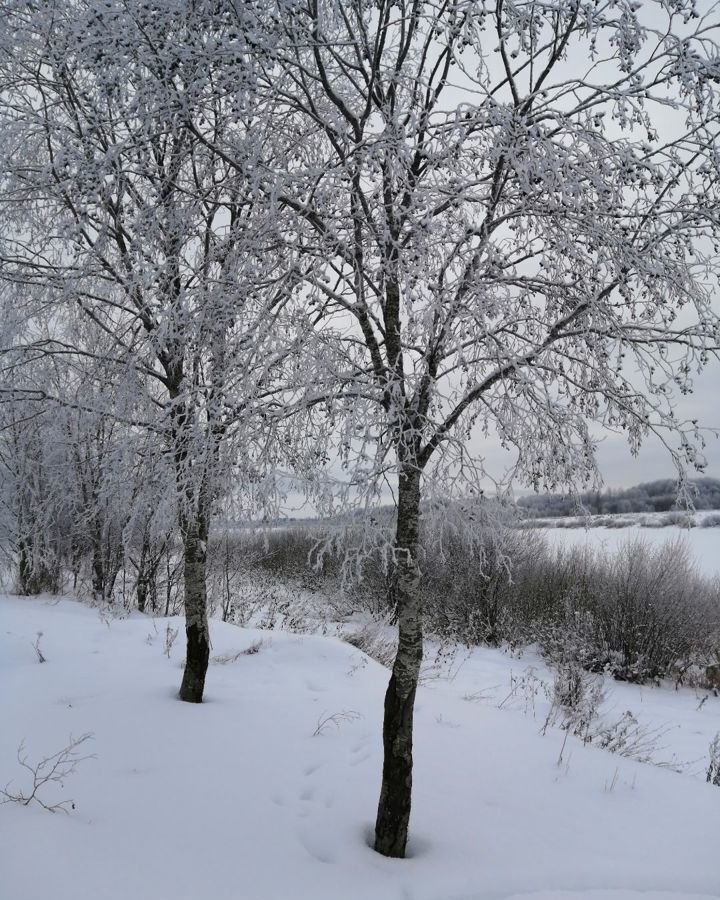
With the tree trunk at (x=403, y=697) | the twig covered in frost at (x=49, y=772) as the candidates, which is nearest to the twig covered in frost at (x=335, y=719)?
the tree trunk at (x=403, y=697)

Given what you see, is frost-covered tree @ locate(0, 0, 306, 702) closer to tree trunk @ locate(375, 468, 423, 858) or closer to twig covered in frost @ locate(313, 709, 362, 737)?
tree trunk @ locate(375, 468, 423, 858)

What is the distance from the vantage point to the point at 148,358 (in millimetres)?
3541

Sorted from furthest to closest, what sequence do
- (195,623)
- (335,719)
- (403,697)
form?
1. (195,623)
2. (335,719)
3. (403,697)

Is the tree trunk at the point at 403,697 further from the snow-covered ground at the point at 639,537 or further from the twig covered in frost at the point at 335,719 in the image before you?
the snow-covered ground at the point at 639,537

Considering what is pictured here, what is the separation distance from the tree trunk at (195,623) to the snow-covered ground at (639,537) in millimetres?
5017

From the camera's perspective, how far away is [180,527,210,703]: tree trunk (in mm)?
5328

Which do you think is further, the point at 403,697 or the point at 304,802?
→ the point at 304,802

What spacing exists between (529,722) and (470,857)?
3022mm

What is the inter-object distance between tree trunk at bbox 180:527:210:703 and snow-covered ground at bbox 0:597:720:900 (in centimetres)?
22

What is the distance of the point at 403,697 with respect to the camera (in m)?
3.43

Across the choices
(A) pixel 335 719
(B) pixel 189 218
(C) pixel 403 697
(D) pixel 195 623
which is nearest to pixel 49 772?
(D) pixel 195 623

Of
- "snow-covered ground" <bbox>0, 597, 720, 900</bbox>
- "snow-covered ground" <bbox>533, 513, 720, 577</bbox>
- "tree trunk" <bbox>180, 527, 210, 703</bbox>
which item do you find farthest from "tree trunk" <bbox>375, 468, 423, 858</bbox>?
"snow-covered ground" <bbox>533, 513, 720, 577</bbox>

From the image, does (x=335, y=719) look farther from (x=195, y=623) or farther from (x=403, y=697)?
(x=403, y=697)

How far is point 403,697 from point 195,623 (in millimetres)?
2707
